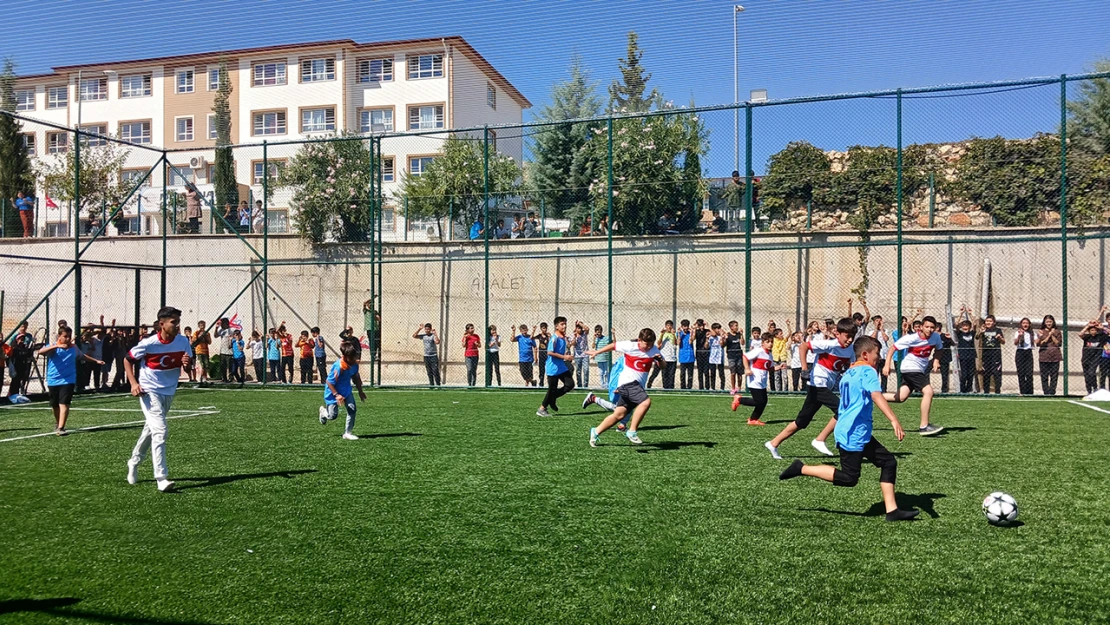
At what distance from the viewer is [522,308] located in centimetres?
2609

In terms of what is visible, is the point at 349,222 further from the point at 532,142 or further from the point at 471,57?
the point at 471,57

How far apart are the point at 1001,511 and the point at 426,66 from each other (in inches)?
1851

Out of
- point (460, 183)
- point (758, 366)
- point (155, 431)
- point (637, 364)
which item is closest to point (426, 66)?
point (460, 183)

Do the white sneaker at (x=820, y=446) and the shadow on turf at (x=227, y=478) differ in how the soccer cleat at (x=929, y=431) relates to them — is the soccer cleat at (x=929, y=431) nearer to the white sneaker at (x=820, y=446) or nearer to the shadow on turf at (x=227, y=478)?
the white sneaker at (x=820, y=446)

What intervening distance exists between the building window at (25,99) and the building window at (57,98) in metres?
1.58

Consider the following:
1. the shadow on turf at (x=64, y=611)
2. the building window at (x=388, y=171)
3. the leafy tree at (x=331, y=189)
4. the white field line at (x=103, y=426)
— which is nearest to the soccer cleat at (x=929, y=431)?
the shadow on turf at (x=64, y=611)

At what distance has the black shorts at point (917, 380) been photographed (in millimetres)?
12883

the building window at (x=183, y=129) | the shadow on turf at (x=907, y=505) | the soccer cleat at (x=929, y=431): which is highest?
the building window at (x=183, y=129)

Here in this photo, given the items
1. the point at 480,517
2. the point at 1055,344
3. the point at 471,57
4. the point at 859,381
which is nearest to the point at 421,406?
the point at 480,517

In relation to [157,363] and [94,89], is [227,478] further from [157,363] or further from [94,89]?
[94,89]

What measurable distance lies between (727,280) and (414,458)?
50.3 feet

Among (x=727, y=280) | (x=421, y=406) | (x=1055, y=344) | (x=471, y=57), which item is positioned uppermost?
(x=471, y=57)

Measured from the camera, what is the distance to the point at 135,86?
183ft

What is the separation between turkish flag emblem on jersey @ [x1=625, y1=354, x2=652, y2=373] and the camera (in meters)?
11.5
